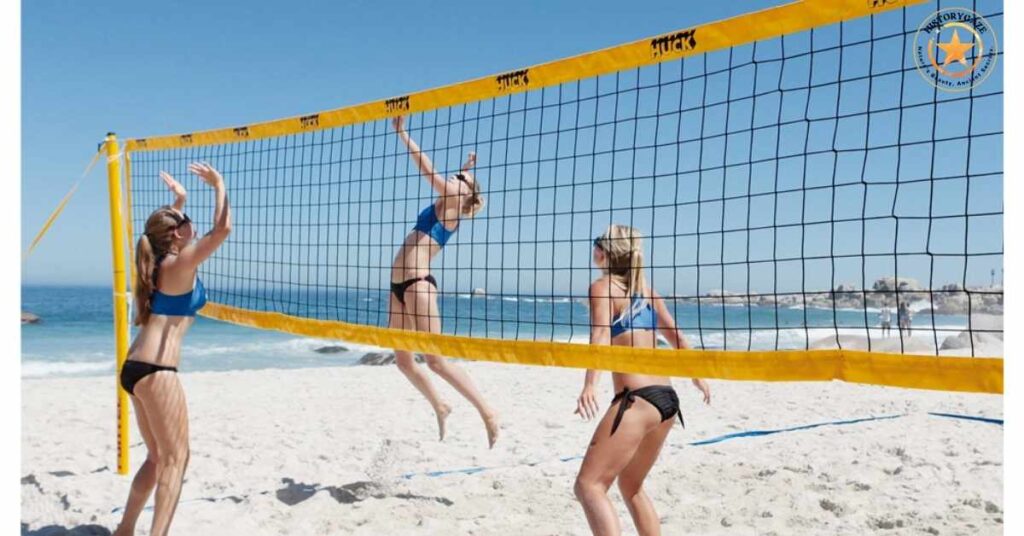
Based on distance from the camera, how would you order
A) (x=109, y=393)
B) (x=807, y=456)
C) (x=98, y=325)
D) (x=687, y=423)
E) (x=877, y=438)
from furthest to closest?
(x=98, y=325)
(x=109, y=393)
(x=687, y=423)
(x=877, y=438)
(x=807, y=456)

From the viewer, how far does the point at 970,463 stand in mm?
5027

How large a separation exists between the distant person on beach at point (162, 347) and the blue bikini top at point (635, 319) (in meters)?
1.61

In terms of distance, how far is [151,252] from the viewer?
3.44 metres

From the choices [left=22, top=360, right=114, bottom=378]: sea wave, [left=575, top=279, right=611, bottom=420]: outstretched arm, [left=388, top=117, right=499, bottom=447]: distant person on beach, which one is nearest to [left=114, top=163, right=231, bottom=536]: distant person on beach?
[left=388, top=117, right=499, bottom=447]: distant person on beach

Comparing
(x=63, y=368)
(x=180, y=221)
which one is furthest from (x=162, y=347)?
(x=63, y=368)

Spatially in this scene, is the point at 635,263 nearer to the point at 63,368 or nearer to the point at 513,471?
the point at 513,471

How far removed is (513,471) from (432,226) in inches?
66.4

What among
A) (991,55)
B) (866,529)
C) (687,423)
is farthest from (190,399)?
(991,55)

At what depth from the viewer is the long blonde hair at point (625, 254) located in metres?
3.19

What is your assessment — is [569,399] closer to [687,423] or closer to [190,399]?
[687,423]

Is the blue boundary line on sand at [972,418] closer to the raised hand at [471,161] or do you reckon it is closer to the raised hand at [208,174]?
the raised hand at [471,161]

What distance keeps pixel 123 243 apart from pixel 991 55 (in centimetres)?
462

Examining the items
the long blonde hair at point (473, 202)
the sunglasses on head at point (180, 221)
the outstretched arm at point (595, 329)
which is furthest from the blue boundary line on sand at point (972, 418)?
the sunglasses on head at point (180, 221)

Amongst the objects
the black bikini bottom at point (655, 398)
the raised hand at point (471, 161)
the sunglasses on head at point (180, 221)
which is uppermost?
the raised hand at point (471, 161)
